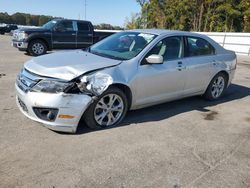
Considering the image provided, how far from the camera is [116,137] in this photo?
13.2ft

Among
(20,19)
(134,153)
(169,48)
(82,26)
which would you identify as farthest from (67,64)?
(20,19)

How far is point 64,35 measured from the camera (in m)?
12.7

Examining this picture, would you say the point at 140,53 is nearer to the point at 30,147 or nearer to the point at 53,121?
the point at 53,121

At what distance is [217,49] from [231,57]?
58 cm

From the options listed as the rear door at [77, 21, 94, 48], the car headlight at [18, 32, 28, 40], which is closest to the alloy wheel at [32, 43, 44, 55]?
the car headlight at [18, 32, 28, 40]

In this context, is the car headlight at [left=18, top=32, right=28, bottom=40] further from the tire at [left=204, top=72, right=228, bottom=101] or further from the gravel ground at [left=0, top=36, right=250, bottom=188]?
the tire at [left=204, top=72, right=228, bottom=101]

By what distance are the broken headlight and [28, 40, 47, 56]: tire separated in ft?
29.4

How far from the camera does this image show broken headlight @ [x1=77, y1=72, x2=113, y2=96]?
386cm

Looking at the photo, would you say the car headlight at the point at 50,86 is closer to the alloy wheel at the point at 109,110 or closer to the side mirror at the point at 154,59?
the alloy wheel at the point at 109,110

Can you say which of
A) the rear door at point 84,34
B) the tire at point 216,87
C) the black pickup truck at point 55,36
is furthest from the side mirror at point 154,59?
the rear door at point 84,34

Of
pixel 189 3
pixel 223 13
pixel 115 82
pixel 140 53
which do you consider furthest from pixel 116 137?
pixel 189 3

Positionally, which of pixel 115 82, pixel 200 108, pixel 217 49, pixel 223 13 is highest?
pixel 223 13

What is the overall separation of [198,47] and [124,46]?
1698 mm

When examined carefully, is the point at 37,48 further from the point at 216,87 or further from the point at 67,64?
the point at 67,64
